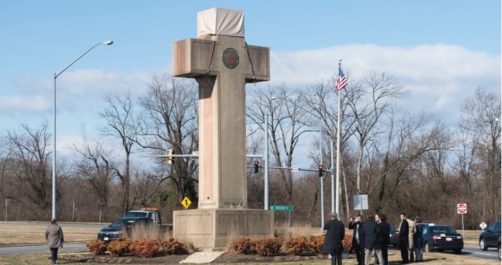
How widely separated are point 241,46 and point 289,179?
2315 inches

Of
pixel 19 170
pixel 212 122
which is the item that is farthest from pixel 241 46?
pixel 19 170

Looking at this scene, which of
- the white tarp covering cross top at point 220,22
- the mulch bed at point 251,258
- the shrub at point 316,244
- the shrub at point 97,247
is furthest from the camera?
the white tarp covering cross top at point 220,22

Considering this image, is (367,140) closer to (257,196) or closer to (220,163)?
(257,196)

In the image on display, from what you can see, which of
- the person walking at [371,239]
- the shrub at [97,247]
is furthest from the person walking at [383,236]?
the shrub at [97,247]

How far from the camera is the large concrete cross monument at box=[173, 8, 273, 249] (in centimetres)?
3028

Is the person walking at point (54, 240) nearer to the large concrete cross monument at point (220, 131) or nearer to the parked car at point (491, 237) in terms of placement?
the large concrete cross monument at point (220, 131)

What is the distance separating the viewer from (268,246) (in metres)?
28.5

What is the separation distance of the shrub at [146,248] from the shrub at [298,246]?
Result: 4517mm

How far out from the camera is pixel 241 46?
32281mm

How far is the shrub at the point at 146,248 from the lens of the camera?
2866cm

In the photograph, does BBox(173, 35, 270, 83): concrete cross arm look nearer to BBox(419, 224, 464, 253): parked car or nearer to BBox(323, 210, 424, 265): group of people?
BBox(323, 210, 424, 265): group of people

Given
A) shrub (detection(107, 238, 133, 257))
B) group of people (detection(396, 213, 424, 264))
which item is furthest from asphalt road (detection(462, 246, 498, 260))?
shrub (detection(107, 238, 133, 257))

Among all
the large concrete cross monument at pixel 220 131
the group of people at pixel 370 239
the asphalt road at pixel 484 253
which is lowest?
the asphalt road at pixel 484 253

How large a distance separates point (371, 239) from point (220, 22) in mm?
11271
